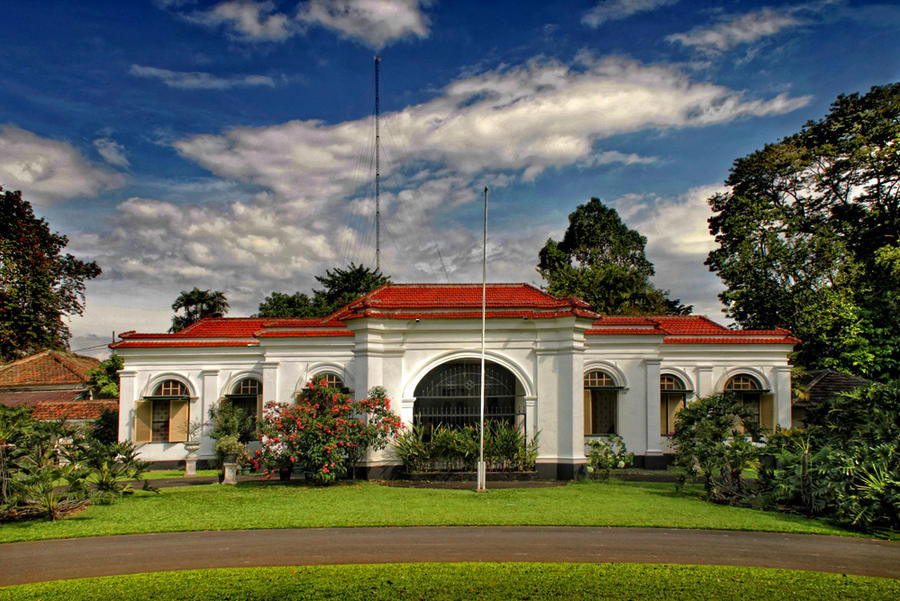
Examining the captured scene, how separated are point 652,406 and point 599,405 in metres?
1.78

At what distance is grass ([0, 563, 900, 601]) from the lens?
7227mm

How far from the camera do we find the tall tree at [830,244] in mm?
25734

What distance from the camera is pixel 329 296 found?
3984 centimetres

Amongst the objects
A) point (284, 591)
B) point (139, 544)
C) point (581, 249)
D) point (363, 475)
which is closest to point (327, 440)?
point (363, 475)

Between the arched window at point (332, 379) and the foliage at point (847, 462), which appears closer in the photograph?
the foliage at point (847, 462)

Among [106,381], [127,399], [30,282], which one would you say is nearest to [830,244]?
[127,399]

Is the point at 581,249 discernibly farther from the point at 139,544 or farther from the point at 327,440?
the point at 139,544

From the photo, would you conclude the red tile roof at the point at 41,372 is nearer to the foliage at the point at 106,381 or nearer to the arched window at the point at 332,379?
the foliage at the point at 106,381

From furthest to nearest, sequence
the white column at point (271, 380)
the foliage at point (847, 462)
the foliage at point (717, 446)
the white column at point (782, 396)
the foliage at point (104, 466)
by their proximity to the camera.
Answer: the white column at point (782, 396), the white column at point (271, 380), the foliage at point (717, 446), the foliage at point (104, 466), the foliage at point (847, 462)

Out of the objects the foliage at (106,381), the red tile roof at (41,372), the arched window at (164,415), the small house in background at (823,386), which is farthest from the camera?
the red tile roof at (41,372)

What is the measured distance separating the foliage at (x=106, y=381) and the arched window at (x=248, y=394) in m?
10.5

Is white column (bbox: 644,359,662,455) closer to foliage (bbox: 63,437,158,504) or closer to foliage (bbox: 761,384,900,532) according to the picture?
foliage (bbox: 761,384,900,532)

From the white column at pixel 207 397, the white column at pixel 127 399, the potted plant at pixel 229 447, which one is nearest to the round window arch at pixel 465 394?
the potted plant at pixel 229 447

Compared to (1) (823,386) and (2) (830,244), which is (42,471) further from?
(2) (830,244)
